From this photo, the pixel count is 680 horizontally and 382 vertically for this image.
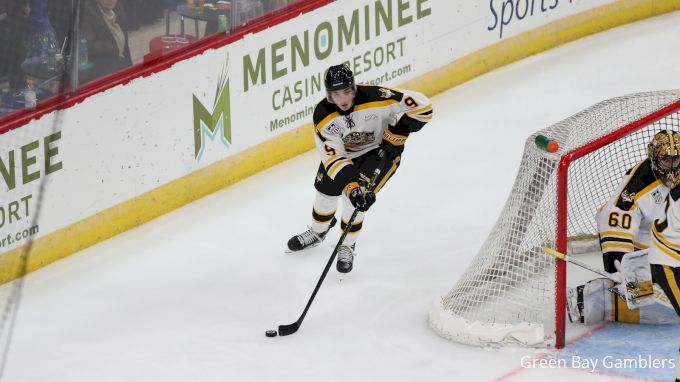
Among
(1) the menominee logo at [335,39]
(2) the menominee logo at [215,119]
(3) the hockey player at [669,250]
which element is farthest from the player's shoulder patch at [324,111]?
(3) the hockey player at [669,250]

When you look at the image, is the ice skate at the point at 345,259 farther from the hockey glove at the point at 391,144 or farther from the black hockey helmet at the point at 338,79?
the black hockey helmet at the point at 338,79

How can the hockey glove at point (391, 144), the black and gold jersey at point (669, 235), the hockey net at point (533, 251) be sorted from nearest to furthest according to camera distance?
the black and gold jersey at point (669, 235) → the hockey net at point (533, 251) → the hockey glove at point (391, 144)

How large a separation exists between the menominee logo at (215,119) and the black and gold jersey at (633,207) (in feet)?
8.14

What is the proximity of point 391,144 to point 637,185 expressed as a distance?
1144mm

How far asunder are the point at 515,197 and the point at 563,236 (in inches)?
14.4

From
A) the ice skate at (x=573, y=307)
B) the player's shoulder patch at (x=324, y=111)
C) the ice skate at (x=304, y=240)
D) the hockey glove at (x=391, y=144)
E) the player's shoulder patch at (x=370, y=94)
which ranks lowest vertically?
the ice skate at (x=304, y=240)

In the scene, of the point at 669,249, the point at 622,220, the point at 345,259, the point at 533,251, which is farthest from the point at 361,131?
the point at 669,249

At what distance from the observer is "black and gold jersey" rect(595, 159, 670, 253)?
165 inches

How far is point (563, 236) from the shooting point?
3.96 meters

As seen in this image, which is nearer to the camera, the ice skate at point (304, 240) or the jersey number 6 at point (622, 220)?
the jersey number 6 at point (622, 220)

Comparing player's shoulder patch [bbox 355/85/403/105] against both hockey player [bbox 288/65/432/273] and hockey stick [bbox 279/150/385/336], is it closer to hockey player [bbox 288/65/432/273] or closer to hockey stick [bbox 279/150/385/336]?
hockey player [bbox 288/65/432/273]

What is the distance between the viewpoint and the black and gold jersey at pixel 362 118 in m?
4.65

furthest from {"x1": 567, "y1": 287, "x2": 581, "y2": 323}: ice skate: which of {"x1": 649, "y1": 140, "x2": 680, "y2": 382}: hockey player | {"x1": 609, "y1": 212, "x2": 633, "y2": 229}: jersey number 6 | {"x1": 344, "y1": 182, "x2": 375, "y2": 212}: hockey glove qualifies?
{"x1": 344, "y1": 182, "x2": 375, "y2": 212}: hockey glove

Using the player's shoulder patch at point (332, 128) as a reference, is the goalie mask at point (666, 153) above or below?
above
